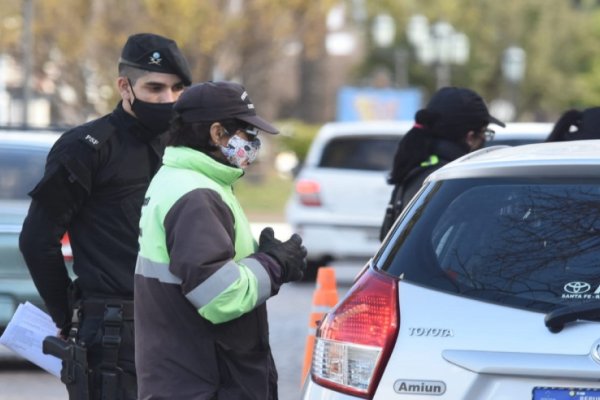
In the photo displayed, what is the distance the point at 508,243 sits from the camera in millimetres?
3992

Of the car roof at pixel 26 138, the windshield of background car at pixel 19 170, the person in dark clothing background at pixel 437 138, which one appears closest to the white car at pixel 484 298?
the person in dark clothing background at pixel 437 138

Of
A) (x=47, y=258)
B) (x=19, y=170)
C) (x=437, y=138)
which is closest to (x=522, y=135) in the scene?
(x=19, y=170)

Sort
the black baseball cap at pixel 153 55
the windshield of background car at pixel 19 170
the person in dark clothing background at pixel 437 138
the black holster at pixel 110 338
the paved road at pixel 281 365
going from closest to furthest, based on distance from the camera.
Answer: the black holster at pixel 110 338, the black baseball cap at pixel 153 55, the person in dark clothing background at pixel 437 138, the paved road at pixel 281 365, the windshield of background car at pixel 19 170

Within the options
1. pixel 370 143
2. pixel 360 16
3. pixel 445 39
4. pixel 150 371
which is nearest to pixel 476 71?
pixel 360 16

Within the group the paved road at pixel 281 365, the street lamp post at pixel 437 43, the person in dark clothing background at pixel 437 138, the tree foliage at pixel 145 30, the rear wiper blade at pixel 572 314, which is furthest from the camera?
the street lamp post at pixel 437 43

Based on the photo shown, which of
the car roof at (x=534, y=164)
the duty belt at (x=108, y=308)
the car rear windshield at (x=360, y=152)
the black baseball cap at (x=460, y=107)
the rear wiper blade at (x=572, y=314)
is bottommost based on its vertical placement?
the car rear windshield at (x=360, y=152)

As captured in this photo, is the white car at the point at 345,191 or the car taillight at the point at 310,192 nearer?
the white car at the point at 345,191

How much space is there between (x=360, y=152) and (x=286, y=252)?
34.9ft

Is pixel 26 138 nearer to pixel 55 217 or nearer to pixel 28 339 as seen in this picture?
pixel 28 339

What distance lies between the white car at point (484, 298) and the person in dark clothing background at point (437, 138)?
2417mm

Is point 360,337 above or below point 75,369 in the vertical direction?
above

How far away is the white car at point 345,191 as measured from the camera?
1466 centimetres

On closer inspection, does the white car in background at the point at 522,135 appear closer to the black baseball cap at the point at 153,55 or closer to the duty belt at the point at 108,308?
the black baseball cap at the point at 153,55

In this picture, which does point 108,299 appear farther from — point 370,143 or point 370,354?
point 370,143
